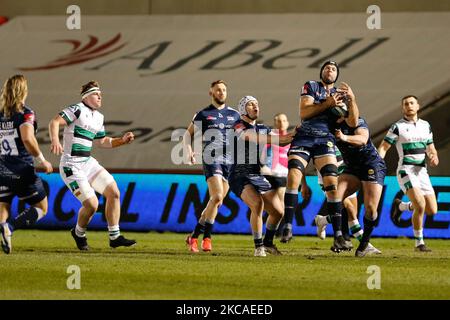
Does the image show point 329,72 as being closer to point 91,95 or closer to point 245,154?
point 245,154

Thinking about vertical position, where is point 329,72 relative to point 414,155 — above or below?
above

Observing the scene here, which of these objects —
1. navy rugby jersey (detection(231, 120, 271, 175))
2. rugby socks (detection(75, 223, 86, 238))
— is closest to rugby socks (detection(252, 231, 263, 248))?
navy rugby jersey (detection(231, 120, 271, 175))

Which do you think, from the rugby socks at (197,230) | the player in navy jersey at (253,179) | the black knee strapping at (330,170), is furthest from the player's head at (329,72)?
the rugby socks at (197,230)

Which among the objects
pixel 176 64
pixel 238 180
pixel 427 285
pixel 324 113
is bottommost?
pixel 427 285

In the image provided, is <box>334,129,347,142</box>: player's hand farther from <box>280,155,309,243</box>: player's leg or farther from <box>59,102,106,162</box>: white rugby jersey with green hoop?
<box>59,102,106,162</box>: white rugby jersey with green hoop

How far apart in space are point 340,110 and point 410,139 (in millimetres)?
1803

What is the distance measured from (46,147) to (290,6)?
26.9 feet

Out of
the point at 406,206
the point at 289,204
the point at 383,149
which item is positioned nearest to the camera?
the point at 289,204

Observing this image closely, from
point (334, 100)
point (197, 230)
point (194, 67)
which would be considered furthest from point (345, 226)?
point (194, 67)

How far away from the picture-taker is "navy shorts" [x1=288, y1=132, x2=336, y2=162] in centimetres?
1341

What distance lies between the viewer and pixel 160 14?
2720cm

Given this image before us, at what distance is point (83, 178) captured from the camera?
1348 centimetres
